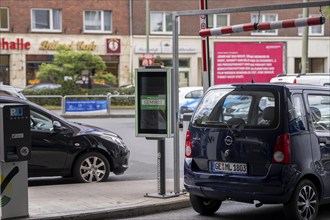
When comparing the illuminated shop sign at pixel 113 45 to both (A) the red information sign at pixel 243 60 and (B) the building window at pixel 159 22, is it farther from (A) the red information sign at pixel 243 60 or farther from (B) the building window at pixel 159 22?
(A) the red information sign at pixel 243 60

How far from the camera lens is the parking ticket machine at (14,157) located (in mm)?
7375

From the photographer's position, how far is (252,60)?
55.6 ft

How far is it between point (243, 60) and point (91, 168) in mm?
7019

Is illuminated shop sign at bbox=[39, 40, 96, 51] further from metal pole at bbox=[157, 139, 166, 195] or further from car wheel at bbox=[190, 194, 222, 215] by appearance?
car wheel at bbox=[190, 194, 222, 215]

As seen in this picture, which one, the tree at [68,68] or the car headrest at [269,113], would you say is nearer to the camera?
the car headrest at [269,113]

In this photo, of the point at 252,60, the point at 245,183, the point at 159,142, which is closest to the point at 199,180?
the point at 245,183

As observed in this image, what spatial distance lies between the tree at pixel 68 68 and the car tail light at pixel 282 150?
85.9 ft

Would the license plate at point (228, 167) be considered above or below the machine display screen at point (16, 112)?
below

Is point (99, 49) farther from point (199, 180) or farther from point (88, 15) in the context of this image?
point (199, 180)

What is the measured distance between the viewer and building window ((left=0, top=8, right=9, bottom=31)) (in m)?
40.4

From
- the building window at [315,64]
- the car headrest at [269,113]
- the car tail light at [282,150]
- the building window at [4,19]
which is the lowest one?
the car tail light at [282,150]

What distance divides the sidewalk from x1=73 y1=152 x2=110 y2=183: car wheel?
1.36ft

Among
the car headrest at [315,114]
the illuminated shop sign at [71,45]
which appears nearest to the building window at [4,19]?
the illuminated shop sign at [71,45]

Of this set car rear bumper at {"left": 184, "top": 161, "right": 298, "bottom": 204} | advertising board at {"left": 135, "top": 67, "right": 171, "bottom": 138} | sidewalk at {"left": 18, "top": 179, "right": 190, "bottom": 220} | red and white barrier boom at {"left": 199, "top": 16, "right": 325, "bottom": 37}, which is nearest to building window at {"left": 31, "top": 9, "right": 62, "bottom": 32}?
sidewalk at {"left": 18, "top": 179, "right": 190, "bottom": 220}
